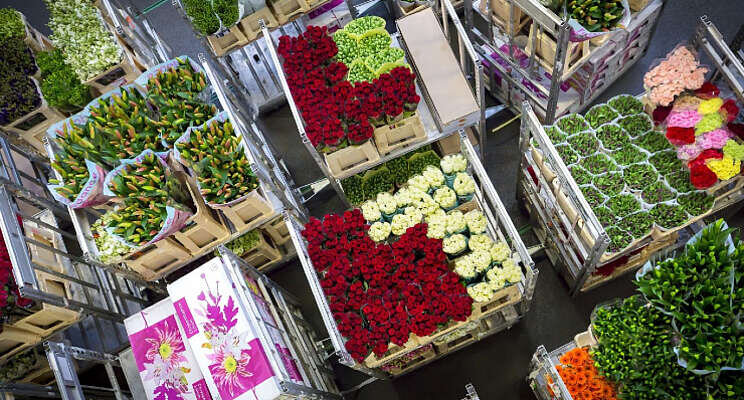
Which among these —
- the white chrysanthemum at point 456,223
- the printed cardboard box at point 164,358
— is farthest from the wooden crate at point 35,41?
the white chrysanthemum at point 456,223

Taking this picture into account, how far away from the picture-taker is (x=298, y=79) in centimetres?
468

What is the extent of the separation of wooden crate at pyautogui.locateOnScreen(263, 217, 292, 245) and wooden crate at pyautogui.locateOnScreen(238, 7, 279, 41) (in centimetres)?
187

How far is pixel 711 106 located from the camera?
13.3 feet

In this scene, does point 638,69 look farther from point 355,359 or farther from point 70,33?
point 70,33

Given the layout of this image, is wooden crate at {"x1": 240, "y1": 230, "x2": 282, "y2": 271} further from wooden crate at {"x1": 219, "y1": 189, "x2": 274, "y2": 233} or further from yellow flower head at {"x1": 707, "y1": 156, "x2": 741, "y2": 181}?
yellow flower head at {"x1": 707, "y1": 156, "x2": 741, "y2": 181}

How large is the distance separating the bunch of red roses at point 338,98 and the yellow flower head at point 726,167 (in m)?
2.18

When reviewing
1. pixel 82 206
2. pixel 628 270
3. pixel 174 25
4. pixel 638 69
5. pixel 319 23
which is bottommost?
pixel 628 270

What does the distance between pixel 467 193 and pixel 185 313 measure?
2234mm

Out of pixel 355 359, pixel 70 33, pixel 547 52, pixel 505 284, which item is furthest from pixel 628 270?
pixel 70 33

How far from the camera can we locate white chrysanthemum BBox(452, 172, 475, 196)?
4332mm

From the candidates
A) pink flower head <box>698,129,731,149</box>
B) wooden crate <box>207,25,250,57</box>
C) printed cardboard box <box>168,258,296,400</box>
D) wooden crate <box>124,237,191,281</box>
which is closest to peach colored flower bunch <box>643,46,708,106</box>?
pink flower head <box>698,129,731,149</box>

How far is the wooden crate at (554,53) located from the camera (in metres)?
4.59

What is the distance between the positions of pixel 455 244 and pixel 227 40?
10.2 ft

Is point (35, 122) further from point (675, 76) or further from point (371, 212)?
point (675, 76)
